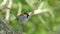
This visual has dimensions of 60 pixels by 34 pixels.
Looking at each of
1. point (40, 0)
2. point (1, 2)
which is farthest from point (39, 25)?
point (1, 2)

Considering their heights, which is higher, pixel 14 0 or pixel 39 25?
pixel 14 0

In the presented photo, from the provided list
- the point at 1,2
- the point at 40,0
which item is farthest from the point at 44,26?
the point at 1,2

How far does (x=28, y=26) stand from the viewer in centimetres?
91

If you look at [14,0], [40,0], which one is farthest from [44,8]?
[14,0]

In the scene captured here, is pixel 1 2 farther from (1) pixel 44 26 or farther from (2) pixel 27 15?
(1) pixel 44 26

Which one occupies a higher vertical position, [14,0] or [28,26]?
[14,0]

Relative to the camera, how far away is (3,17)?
90 centimetres

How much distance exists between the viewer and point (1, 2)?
0.90m

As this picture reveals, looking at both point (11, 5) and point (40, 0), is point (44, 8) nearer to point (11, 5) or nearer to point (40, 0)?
point (40, 0)

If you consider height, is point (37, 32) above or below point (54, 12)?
below

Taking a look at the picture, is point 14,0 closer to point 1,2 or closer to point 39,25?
point 1,2

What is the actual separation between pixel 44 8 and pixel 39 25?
0.10 meters

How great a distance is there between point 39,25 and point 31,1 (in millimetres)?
141

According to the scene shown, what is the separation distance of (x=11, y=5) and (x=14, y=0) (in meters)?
0.03
